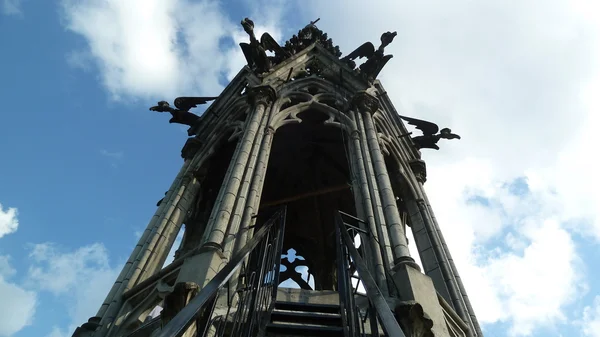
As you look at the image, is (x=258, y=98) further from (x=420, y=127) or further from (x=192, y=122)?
(x=420, y=127)

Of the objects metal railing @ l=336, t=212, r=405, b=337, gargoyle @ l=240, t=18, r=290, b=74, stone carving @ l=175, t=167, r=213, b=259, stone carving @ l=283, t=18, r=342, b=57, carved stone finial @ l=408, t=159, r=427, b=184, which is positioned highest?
stone carving @ l=283, t=18, r=342, b=57

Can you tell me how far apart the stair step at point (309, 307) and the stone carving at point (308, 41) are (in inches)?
460

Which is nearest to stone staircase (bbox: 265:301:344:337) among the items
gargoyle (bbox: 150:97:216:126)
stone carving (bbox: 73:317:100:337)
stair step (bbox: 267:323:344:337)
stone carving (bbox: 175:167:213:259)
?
stair step (bbox: 267:323:344:337)

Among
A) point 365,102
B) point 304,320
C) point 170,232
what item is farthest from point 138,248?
point 365,102

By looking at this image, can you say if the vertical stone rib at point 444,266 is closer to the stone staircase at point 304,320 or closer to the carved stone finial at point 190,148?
the stone staircase at point 304,320

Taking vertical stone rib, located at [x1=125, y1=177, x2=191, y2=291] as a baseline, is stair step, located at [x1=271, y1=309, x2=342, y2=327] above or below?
below

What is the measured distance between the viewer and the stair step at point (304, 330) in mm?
4910

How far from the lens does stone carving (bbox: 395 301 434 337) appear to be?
5.07 metres

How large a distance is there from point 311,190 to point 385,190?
26.0 feet

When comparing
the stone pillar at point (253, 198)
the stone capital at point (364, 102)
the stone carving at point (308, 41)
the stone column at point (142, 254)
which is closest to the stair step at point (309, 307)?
the stone pillar at point (253, 198)

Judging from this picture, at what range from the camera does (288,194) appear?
53.8 ft

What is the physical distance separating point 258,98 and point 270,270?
249 inches

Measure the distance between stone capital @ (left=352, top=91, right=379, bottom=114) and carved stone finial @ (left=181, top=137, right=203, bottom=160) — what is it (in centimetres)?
452

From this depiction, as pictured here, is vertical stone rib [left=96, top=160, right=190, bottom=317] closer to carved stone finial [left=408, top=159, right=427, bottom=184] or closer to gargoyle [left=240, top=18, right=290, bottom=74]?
gargoyle [left=240, top=18, right=290, bottom=74]
